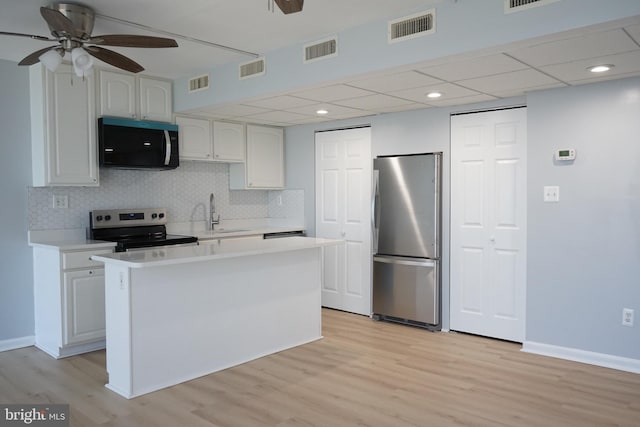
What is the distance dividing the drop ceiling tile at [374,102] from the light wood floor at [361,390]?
2.17 m

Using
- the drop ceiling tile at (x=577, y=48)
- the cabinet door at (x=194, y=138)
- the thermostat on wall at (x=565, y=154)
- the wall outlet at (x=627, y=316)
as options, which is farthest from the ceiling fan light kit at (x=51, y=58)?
the wall outlet at (x=627, y=316)

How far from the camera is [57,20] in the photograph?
8.68 ft

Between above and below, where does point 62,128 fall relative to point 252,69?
below

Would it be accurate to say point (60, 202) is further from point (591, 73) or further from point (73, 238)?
point (591, 73)

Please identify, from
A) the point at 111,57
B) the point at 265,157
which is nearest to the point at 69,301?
the point at 111,57

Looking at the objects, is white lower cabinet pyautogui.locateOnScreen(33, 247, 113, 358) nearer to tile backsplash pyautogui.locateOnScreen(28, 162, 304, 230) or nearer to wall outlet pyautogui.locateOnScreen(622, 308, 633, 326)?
tile backsplash pyautogui.locateOnScreen(28, 162, 304, 230)

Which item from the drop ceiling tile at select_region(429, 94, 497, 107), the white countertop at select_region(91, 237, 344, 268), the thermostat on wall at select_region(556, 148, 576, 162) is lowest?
the white countertop at select_region(91, 237, 344, 268)

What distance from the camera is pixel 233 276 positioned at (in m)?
3.88

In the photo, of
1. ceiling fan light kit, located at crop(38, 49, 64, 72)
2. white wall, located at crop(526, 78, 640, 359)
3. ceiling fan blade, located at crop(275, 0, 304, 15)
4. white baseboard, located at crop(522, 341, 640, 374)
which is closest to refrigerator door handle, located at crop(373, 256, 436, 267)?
white wall, located at crop(526, 78, 640, 359)

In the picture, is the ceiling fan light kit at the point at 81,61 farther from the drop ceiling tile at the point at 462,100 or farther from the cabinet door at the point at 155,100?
the drop ceiling tile at the point at 462,100

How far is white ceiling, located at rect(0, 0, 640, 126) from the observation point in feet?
9.91

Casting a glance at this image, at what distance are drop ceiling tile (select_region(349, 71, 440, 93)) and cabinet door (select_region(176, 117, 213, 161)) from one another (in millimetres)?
2174

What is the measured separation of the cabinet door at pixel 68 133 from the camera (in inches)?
167

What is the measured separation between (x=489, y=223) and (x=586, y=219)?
85 cm
